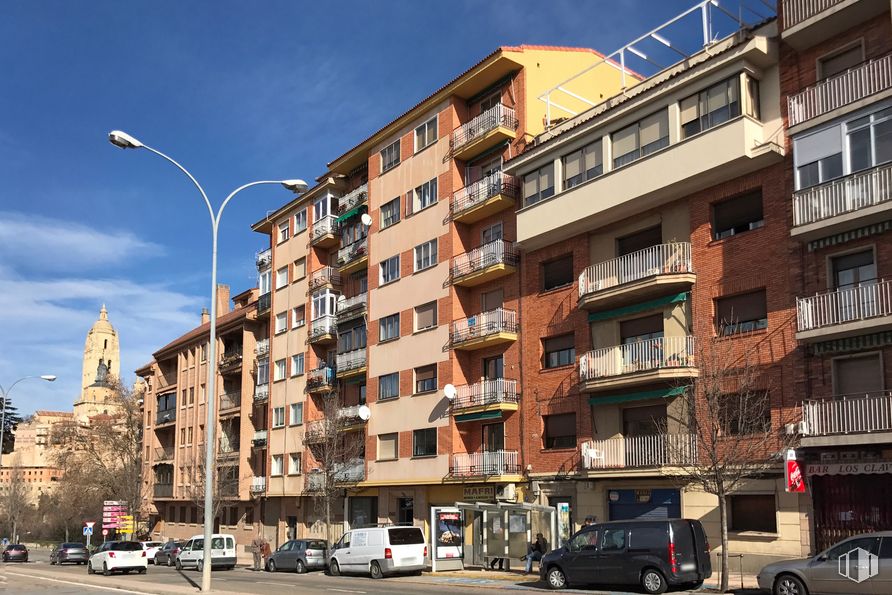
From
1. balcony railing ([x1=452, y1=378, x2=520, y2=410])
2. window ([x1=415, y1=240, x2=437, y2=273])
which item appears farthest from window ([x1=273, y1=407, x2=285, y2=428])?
balcony railing ([x1=452, y1=378, x2=520, y2=410])

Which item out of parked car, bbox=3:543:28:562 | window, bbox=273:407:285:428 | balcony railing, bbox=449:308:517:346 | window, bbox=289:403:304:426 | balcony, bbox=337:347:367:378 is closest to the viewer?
balcony railing, bbox=449:308:517:346

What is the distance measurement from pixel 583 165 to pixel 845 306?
11.5 metres

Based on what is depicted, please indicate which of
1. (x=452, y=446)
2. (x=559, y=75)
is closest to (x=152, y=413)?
(x=452, y=446)

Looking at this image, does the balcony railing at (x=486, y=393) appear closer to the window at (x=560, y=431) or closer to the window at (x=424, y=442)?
the window at (x=560, y=431)

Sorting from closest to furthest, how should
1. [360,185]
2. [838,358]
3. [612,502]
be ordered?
[838,358]
[612,502]
[360,185]

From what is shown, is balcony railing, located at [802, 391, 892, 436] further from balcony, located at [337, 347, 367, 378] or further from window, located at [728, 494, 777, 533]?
balcony, located at [337, 347, 367, 378]

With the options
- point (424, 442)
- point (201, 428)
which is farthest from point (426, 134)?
point (201, 428)

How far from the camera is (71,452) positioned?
288 feet

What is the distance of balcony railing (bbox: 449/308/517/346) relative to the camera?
36.4m

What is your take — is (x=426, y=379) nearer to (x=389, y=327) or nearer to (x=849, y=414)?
(x=389, y=327)

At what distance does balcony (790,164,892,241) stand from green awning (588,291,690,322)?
494 cm

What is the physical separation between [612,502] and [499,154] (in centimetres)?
1564

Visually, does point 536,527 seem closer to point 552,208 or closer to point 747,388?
point 747,388

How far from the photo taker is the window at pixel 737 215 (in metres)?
27.5
